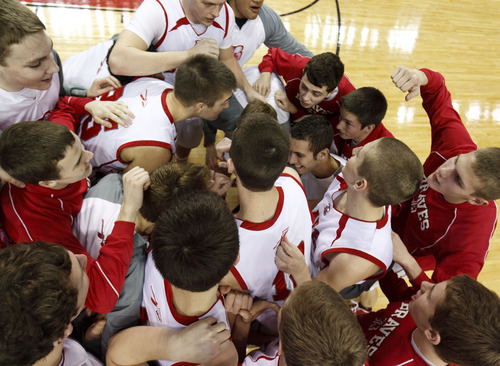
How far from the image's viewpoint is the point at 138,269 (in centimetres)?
173

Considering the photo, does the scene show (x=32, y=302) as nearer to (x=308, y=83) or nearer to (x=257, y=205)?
(x=257, y=205)

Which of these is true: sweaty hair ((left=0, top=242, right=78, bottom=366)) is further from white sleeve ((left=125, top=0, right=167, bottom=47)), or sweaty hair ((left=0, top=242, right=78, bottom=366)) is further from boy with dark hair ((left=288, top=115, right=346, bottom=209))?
boy with dark hair ((left=288, top=115, right=346, bottom=209))

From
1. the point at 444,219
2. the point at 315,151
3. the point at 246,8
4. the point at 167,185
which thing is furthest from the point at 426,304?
the point at 246,8

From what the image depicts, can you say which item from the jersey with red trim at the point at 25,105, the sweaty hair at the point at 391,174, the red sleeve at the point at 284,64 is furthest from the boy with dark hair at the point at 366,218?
the jersey with red trim at the point at 25,105

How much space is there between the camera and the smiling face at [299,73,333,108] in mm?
2776

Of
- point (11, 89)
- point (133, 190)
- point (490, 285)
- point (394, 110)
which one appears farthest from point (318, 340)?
point (394, 110)

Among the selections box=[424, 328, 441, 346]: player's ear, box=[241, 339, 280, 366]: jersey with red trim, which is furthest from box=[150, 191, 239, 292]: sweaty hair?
box=[424, 328, 441, 346]: player's ear

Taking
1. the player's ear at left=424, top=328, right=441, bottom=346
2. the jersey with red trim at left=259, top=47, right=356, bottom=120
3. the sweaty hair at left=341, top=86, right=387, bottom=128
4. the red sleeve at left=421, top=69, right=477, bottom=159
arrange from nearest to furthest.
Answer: the player's ear at left=424, top=328, right=441, bottom=346, the red sleeve at left=421, top=69, right=477, bottom=159, the sweaty hair at left=341, top=86, right=387, bottom=128, the jersey with red trim at left=259, top=47, right=356, bottom=120

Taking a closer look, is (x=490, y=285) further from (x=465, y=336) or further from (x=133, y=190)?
(x=133, y=190)

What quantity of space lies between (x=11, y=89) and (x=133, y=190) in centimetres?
103

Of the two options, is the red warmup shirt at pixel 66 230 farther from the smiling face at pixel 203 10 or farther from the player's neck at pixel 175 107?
the smiling face at pixel 203 10

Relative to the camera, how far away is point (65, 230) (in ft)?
5.72

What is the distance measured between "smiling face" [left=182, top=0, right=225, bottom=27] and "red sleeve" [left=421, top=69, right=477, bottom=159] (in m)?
1.65

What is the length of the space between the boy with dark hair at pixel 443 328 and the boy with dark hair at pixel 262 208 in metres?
0.60
